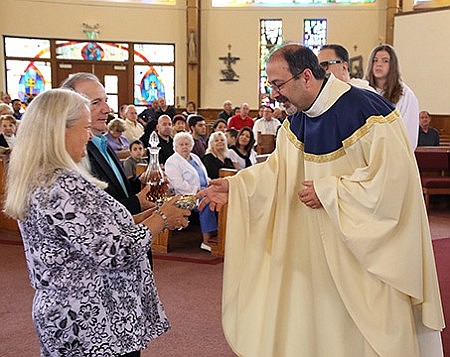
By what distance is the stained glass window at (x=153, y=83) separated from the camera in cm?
1573

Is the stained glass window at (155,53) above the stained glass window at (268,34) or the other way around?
the other way around

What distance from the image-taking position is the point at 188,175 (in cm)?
598

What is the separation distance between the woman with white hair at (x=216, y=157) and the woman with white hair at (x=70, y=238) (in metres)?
4.49

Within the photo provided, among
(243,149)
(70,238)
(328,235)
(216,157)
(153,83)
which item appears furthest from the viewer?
(153,83)

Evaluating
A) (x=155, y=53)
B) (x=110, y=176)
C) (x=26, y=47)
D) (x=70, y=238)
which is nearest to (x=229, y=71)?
(x=155, y=53)

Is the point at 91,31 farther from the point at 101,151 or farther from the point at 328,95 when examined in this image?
the point at 328,95

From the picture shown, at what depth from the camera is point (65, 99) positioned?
191 centimetres

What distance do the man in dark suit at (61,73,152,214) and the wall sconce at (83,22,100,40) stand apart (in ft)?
42.8

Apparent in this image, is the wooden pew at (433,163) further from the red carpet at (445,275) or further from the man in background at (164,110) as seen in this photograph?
the man in background at (164,110)

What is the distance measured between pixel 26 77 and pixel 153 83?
3200mm

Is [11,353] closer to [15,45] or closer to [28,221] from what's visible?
[28,221]

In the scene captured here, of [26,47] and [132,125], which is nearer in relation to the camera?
[132,125]

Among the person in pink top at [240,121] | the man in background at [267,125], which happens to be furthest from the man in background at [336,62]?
the person in pink top at [240,121]

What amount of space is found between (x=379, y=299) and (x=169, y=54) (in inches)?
546
